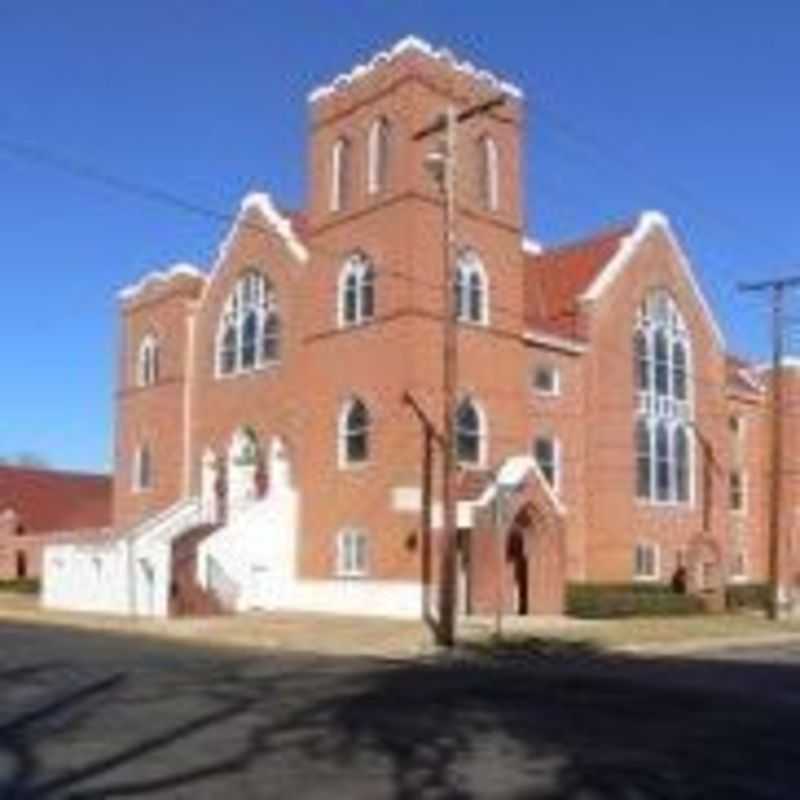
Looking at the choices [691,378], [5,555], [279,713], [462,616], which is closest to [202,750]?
[279,713]

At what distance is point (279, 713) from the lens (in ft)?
65.1

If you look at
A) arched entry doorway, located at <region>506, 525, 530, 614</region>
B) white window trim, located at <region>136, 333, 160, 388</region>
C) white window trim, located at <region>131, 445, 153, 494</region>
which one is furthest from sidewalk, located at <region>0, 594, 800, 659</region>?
white window trim, located at <region>136, 333, 160, 388</region>

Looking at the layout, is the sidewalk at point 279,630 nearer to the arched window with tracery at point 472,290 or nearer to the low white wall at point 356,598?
the low white wall at point 356,598

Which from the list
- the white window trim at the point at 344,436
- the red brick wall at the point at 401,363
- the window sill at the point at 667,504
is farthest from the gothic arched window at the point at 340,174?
the window sill at the point at 667,504

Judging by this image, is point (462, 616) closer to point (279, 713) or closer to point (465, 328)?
point (465, 328)

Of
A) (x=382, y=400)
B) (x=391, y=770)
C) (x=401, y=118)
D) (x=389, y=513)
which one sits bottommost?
(x=391, y=770)

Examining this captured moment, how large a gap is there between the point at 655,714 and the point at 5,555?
201 feet

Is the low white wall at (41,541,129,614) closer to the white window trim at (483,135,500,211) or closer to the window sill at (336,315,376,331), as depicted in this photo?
the window sill at (336,315,376,331)

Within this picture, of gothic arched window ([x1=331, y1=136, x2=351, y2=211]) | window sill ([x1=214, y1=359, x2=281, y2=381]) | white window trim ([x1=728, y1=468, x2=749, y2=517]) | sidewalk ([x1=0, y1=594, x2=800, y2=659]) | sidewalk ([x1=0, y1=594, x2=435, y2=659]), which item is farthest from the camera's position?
white window trim ([x1=728, y1=468, x2=749, y2=517])

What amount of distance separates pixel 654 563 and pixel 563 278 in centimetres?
964

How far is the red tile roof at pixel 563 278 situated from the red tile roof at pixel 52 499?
92.5ft

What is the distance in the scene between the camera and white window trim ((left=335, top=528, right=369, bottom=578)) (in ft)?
158

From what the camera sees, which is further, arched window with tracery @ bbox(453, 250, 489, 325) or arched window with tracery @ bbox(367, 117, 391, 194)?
arched window with tracery @ bbox(453, 250, 489, 325)

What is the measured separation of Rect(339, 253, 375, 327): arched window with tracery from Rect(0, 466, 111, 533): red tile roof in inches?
1255
